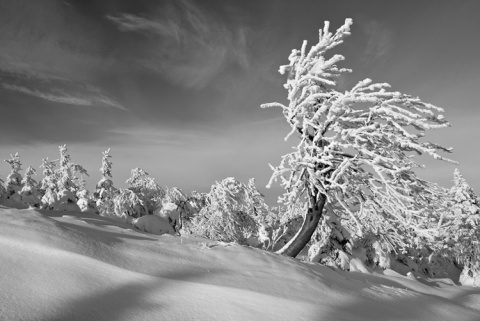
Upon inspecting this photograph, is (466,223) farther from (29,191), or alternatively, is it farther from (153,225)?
(29,191)

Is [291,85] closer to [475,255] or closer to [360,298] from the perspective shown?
[360,298]

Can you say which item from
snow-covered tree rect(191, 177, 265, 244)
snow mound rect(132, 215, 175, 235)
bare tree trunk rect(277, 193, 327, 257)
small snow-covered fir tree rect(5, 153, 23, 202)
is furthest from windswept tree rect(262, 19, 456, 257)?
small snow-covered fir tree rect(5, 153, 23, 202)

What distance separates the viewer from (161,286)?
319 centimetres

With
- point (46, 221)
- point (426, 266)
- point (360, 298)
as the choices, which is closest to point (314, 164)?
point (360, 298)

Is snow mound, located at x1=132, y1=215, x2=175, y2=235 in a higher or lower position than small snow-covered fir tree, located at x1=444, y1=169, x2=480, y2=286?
lower

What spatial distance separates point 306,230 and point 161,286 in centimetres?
592

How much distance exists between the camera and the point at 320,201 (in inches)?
337

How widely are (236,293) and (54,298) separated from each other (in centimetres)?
166

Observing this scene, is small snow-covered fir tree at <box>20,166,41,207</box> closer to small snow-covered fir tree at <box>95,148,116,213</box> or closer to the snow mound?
small snow-covered fir tree at <box>95,148,116,213</box>

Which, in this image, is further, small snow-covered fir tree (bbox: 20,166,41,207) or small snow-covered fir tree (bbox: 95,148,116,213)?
small snow-covered fir tree (bbox: 20,166,41,207)

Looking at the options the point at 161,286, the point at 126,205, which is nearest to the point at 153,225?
the point at 161,286

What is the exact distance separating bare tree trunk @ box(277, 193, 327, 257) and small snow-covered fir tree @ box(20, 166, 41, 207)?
34064mm

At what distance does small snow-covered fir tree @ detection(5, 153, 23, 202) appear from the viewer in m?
37.7

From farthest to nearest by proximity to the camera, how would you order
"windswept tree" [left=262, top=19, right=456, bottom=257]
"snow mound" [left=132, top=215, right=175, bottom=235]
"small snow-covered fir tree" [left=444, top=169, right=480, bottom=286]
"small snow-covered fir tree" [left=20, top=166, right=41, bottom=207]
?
"small snow-covered fir tree" [left=20, top=166, right=41, bottom=207]
"small snow-covered fir tree" [left=444, top=169, right=480, bottom=286]
"snow mound" [left=132, top=215, right=175, bottom=235]
"windswept tree" [left=262, top=19, right=456, bottom=257]
